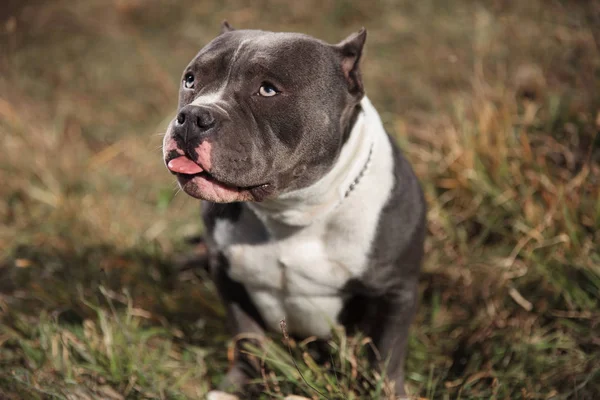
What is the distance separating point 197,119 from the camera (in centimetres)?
202

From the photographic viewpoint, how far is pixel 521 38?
442cm

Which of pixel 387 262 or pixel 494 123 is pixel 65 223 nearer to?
pixel 387 262

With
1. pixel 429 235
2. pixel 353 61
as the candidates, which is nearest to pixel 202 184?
pixel 353 61

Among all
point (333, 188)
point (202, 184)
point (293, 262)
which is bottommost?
point (293, 262)

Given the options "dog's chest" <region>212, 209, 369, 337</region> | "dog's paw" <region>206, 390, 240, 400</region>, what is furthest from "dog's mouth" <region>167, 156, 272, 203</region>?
"dog's paw" <region>206, 390, 240, 400</region>

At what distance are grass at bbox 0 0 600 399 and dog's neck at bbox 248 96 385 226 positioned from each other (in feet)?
1.75

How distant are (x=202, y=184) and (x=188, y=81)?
0.47m

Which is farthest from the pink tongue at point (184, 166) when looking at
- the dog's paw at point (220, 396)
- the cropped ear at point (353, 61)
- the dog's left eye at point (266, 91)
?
the dog's paw at point (220, 396)

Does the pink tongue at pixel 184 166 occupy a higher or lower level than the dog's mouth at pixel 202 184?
higher

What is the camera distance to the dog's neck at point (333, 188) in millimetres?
2342

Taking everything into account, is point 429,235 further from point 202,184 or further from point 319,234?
point 202,184

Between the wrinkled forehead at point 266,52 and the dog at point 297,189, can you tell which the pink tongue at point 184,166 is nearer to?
the dog at point 297,189

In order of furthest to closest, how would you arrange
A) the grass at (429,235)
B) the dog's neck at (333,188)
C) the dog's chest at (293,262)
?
1. the grass at (429,235)
2. the dog's chest at (293,262)
3. the dog's neck at (333,188)

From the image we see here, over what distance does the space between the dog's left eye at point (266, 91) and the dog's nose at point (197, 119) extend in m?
0.22
